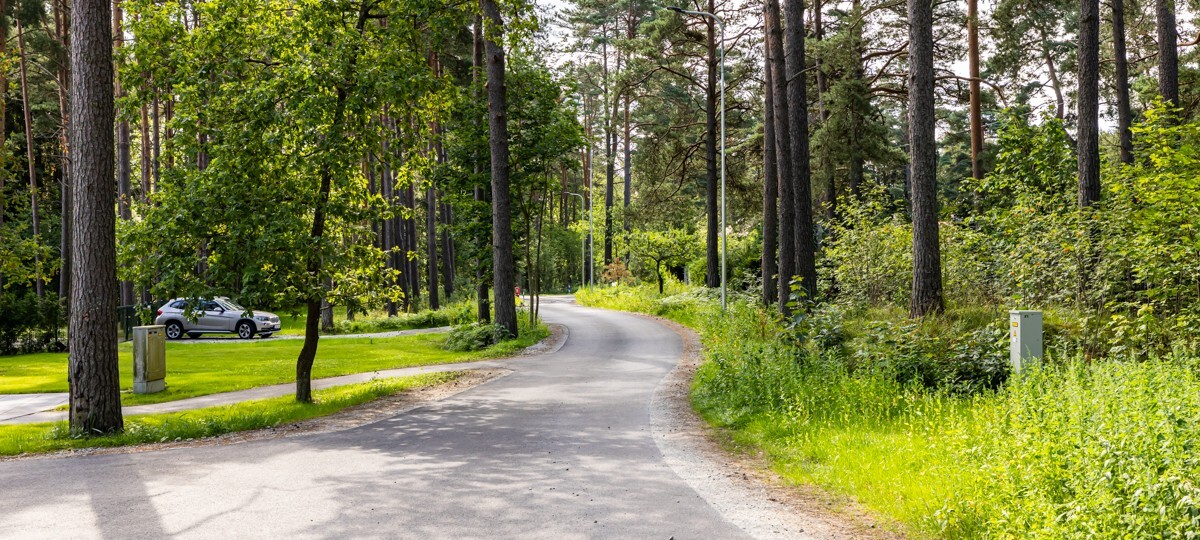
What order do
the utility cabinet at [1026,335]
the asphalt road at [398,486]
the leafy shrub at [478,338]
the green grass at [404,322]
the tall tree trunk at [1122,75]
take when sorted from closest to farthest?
the asphalt road at [398,486] → the utility cabinet at [1026,335] → the tall tree trunk at [1122,75] → the leafy shrub at [478,338] → the green grass at [404,322]

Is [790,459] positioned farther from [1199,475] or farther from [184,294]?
[184,294]

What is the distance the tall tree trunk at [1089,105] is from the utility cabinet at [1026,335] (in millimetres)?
7491

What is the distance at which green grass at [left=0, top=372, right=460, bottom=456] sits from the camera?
31.3 feet

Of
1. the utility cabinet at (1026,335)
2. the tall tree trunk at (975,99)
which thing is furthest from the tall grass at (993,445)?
the tall tree trunk at (975,99)

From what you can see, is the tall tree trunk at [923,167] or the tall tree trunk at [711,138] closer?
the tall tree trunk at [923,167]

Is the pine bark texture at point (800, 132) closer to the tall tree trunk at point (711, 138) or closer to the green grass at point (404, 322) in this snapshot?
the tall tree trunk at point (711, 138)

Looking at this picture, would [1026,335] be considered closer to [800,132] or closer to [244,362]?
[800,132]

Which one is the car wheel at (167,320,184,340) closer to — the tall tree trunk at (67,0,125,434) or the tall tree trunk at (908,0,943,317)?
the tall tree trunk at (67,0,125,434)

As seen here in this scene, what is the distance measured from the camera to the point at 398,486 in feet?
23.4

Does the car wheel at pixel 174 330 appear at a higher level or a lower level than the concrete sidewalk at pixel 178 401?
higher

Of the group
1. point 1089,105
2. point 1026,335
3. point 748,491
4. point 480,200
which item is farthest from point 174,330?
point 1089,105

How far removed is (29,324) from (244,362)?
892 centimetres

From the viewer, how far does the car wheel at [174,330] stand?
29.0m

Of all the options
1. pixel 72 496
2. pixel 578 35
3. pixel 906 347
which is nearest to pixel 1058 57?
Answer: pixel 578 35
